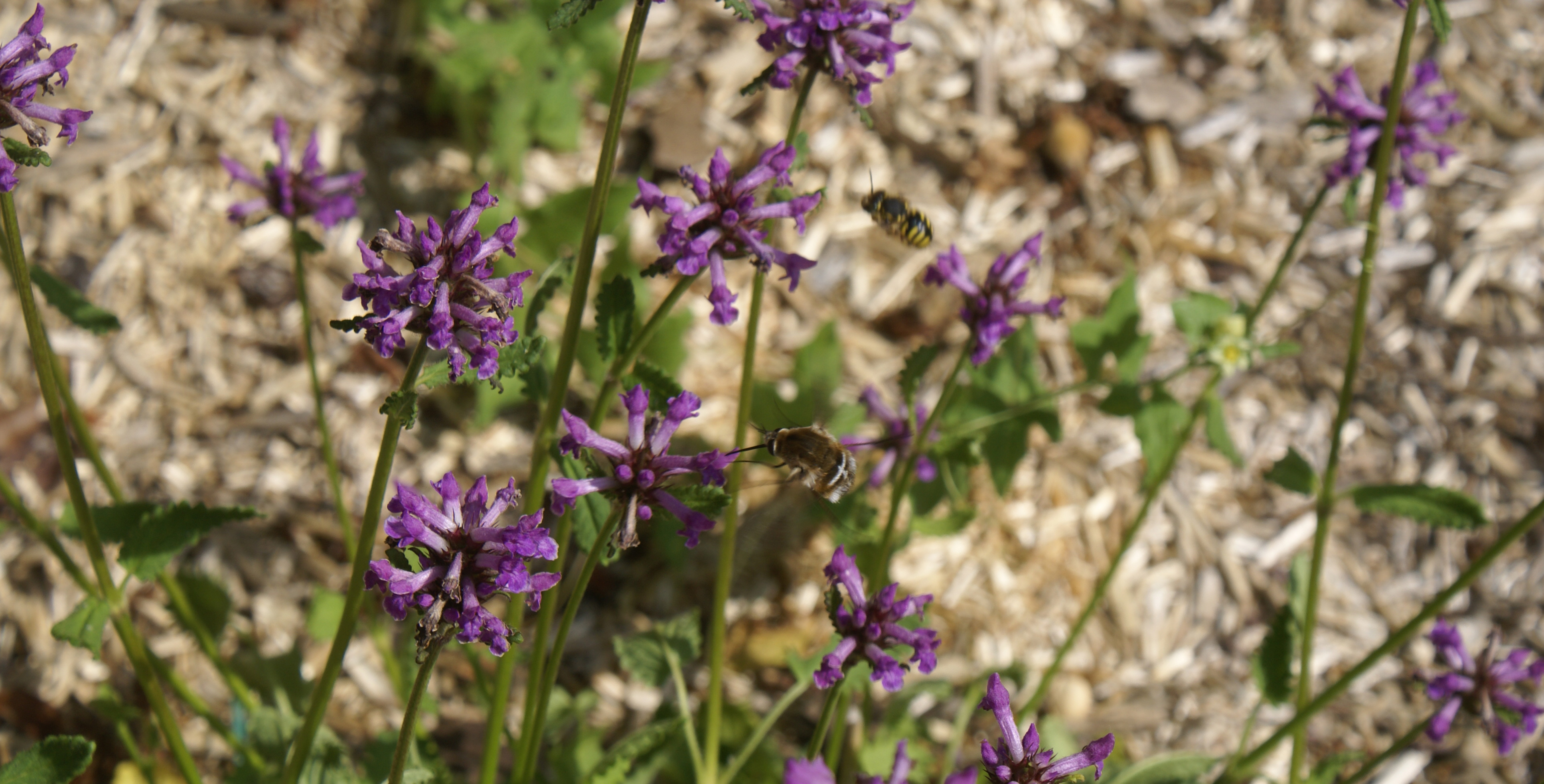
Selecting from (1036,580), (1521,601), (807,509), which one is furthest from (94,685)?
(1521,601)

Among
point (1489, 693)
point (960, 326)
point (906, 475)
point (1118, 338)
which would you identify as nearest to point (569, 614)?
point (906, 475)

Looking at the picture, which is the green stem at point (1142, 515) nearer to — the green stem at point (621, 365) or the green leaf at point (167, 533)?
the green stem at point (621, 365)

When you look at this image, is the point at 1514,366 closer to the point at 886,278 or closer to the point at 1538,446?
the point at 1538,446

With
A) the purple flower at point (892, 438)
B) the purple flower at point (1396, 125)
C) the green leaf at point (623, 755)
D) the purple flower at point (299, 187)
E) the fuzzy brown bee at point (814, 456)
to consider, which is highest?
the purple flower at point (1396, 125)

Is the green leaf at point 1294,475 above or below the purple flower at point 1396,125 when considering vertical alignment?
below

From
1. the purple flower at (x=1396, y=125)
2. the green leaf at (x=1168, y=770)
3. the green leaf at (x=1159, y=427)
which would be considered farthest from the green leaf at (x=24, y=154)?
the purple flower at (x=1396, y=125)

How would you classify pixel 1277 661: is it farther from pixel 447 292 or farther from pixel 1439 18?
pixel 447 292

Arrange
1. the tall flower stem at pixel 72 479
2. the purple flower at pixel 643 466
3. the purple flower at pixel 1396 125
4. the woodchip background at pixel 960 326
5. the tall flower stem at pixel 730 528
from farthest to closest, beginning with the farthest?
the woodchip background at pixel 960 326
the purple flower at pixel 1396 125
the tall flower stem at pixel 730 528
the tall flower stem at pixel 72 479
the purple flower at pixel 643 466
